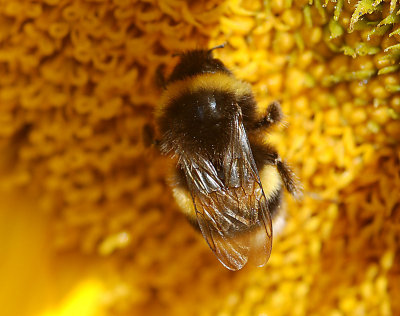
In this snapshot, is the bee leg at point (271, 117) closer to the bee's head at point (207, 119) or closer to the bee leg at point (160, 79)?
the bee's head at point (207, 119)

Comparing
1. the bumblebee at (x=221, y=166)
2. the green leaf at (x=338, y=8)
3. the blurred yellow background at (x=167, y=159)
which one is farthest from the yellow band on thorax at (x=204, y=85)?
the green leaf at (x=338, y=8)

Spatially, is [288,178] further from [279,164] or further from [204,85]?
[204,85]

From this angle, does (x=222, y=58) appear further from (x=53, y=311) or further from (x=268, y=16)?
(x=53, y=311)

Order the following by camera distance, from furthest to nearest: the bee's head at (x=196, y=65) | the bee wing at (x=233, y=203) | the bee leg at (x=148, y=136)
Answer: the bee leg at (x=148, y=136) < the bee's head at (x=196, y=65) < the bee wing at (x=233, y=203)

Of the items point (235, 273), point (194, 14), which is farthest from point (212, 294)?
point (194, 14)

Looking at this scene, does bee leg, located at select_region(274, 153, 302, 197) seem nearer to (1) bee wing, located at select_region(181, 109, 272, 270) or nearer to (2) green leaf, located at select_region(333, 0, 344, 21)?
(1) bee wing, located at select_region(181, 109, 272, 270)

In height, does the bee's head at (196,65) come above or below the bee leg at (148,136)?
above
